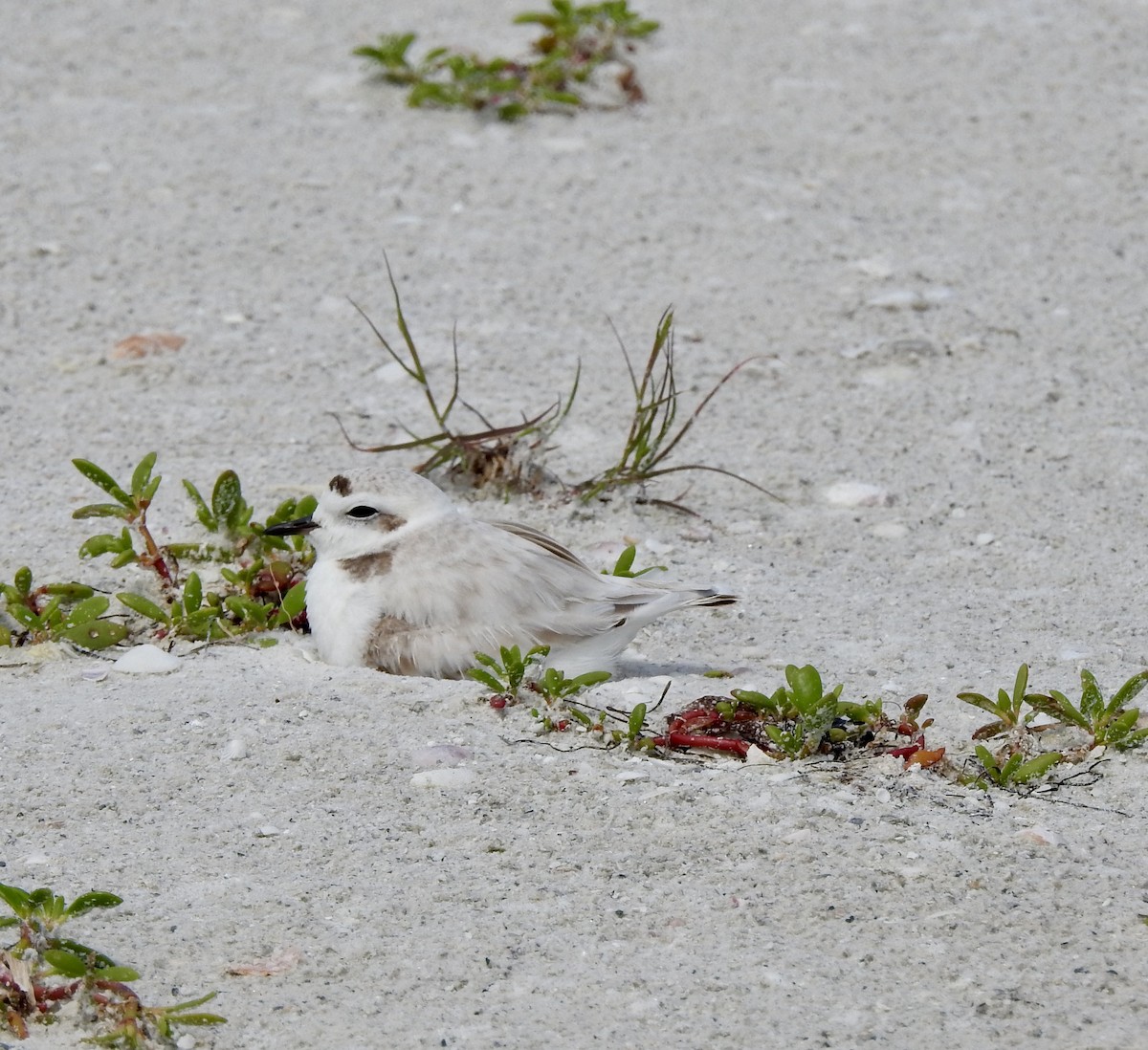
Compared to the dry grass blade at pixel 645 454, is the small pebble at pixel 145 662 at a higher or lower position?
lower

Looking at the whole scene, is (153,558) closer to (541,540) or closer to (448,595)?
(448,595)

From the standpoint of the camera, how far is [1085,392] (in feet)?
18.3

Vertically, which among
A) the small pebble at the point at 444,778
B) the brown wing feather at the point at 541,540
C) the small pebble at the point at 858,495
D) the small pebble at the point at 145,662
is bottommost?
the small pebble at the point at 145,662

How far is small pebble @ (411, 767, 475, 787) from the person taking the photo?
11.1 feet

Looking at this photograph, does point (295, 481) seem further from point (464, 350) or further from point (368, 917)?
point (368, 917)

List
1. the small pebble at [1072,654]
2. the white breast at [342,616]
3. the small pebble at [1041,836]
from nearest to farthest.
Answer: the small pebble at [1041,836]
the white breast at [342,616]
the small pebble at [1072,654]

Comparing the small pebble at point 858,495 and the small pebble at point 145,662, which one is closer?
the small pebble at point 145,662

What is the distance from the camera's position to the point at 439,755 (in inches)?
136

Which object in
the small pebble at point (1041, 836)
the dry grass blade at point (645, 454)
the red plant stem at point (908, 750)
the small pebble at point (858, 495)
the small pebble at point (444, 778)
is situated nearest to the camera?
the small pebble at point (1041, 836)

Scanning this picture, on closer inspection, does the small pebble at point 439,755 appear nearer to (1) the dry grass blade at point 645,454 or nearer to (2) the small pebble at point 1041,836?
(2) the small pebble at point 1041,836

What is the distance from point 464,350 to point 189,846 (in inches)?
113

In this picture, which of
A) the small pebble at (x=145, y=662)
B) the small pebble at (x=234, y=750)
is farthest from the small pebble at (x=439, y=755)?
the small pebble at (x=145, y=662)

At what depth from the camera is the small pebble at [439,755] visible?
135 inches

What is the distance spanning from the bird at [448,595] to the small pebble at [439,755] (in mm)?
458
